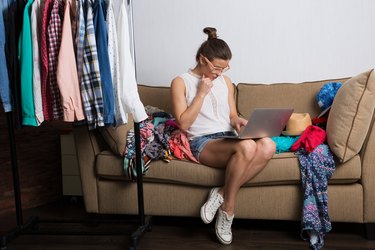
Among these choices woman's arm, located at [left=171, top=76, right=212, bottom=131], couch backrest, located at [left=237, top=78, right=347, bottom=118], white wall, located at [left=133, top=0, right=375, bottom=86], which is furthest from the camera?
white wall, located at [left=133, top=0, right=375, bottom=86]

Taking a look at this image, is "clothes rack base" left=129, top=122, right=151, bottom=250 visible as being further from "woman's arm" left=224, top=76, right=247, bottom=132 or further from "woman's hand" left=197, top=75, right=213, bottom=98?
"woman's arm" left=224, top=76, right=247, bottom=132

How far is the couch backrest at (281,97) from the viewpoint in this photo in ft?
8.58

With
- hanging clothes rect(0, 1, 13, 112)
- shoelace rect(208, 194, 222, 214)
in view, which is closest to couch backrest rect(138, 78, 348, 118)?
shoelace rect(208, 194, 222, 214)

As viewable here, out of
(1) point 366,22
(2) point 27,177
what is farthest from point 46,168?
(1) point 366,22

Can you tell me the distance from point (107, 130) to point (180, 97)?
40cm

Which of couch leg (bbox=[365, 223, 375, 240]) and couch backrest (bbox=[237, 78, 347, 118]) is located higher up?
couch backrest (bbox=[237, 78, 347, 118])

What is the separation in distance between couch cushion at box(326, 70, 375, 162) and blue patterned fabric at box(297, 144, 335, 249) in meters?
0.07

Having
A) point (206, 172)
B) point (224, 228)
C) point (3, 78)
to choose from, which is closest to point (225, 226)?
point (224, 228)

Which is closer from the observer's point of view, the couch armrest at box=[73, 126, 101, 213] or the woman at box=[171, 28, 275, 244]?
the woman at box=[171, 28, 275, 244]

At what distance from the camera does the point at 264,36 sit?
3084 mm

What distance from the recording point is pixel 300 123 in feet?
7.67

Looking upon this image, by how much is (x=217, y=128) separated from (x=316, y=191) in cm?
58

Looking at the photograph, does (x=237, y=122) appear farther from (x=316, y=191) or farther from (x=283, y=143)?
(x=316, y=191)

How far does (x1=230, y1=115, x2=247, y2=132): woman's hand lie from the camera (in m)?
2.33
